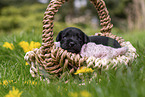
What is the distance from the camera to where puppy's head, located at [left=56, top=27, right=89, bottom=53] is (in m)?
1.79

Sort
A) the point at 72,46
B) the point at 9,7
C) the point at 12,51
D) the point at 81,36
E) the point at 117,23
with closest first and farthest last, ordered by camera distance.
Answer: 1. the point at 72,46
2. the point at 81,36
3. the point at 12,51
4. the point at 9,7
5. the point at 117,23

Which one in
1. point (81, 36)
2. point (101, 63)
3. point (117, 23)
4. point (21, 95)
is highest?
point (117, 23)

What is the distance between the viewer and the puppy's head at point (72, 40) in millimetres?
1794

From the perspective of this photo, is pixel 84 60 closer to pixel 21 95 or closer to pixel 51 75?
pixel 51 75

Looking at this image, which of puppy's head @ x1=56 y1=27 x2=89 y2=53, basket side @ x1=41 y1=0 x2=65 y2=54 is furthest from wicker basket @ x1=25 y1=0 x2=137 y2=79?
puppy's head @ x1=56 y1=27 x2=89 y2=53

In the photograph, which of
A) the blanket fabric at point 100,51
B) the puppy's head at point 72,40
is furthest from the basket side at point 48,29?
the blanket fabric at point 100,51

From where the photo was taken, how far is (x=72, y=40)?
5.98ft

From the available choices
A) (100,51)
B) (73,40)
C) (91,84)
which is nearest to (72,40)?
(73,40)

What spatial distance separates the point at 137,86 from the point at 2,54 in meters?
1.93

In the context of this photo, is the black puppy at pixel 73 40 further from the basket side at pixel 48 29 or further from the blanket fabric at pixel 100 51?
the basket side at pixel 48 29

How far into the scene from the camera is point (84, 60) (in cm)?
149

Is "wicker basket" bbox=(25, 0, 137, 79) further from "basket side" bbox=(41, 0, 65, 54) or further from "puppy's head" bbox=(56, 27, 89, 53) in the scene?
"puppy's head" bbox=(56, 27, 89, 53)

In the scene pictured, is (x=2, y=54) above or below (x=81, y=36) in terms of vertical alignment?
below

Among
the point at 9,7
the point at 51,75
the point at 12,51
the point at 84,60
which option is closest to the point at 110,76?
the point at 84,60
